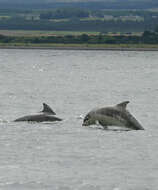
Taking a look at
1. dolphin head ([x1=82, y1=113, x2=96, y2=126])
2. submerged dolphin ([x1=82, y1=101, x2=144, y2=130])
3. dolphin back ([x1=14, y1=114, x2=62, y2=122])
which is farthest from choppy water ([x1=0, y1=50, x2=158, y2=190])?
dolphin back ([x1=14, y1=114, x2=62, y2=122])

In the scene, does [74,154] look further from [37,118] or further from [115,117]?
[37,118]

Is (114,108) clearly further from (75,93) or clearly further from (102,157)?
(75,93)

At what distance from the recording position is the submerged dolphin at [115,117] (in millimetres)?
44838

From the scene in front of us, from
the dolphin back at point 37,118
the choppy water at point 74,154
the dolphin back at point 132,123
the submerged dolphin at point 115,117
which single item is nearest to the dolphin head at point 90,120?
the submerged dolphin at point 115,117

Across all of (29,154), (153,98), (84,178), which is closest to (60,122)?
(29,154)

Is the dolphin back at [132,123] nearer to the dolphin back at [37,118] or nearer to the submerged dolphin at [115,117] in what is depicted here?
the submerged dolphin at [115,117]

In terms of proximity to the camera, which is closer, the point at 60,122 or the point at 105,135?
the point at 105,135

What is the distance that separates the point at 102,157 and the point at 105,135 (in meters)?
6.17

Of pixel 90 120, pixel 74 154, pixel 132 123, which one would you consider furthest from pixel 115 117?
pixel 74 154

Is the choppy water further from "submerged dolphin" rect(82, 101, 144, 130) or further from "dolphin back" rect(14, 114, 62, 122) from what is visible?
"dolphin back" rect(14, 114, 62, 122)

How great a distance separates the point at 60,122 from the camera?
49.0 m

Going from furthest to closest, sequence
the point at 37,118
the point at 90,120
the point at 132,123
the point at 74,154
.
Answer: the point at 37,118 < the point at 90,120 < the point at 132,123 < the point at 74,154

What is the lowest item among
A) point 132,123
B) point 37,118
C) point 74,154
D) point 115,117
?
point 37,118

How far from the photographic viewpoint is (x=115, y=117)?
45000 millimetres
